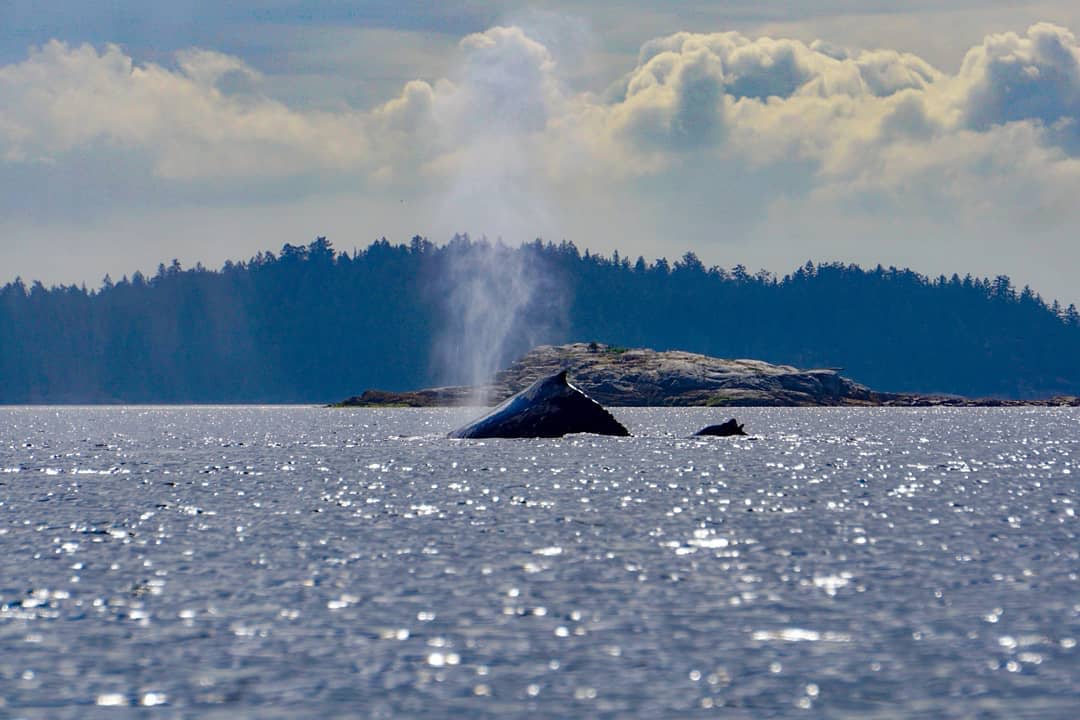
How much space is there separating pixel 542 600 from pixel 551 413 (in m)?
76.3

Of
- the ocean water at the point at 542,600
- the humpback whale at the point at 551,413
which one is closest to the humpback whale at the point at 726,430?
the humpback whale at the point at 551,413

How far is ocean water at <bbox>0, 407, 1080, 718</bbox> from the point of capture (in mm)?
23453

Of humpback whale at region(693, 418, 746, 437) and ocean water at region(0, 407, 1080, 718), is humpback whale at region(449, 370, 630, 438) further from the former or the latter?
ocean water at region(0, 407, 1080, 718)

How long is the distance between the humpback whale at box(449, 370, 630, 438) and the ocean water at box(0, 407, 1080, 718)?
37.0m

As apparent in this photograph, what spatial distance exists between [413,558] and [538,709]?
18.8m

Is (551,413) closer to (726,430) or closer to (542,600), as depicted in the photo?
(726,430)

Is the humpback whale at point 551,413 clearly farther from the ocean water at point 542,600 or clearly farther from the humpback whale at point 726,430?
the ocean water at point 542,600

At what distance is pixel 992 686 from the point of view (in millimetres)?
23641

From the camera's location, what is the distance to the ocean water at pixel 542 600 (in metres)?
23.5

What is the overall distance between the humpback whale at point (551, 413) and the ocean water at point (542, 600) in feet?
121

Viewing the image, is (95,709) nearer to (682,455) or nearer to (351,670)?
(351,670)

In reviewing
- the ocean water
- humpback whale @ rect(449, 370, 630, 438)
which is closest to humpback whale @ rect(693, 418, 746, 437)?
humpback whale @ rect(449, 370, 630, 438)

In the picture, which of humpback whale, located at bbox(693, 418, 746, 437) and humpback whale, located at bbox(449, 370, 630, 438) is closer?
humpback whale, located at bbox(449, 370, 630, 438)

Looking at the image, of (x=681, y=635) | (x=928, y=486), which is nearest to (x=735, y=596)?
(x=681, y=635)
